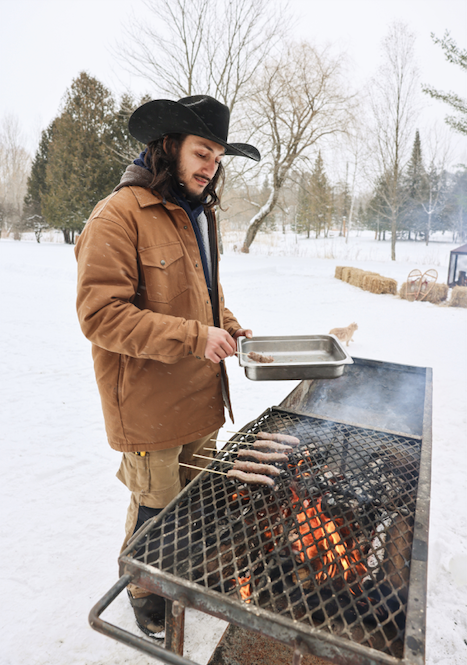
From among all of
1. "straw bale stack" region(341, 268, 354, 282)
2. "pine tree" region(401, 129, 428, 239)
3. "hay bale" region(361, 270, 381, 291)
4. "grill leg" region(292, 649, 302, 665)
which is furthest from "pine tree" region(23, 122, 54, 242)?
"pine tree" region(401, 129, 428, 239)

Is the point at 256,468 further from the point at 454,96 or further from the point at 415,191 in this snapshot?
the point at 415,191

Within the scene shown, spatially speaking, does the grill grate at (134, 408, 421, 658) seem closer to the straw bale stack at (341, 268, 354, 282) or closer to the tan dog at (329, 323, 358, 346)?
the tan dog at (329, 323, 358, 346)

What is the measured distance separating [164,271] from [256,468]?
0.93 meters

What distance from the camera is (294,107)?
1583cm

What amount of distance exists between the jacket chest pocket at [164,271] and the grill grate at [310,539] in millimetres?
777

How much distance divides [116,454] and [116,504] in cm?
64

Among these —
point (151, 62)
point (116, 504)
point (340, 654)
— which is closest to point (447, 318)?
point (116, 504)

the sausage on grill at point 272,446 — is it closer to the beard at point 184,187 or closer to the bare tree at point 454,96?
the beard at point 184,187

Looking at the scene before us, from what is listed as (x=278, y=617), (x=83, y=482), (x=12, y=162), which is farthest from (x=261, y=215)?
(x=12, y=162)

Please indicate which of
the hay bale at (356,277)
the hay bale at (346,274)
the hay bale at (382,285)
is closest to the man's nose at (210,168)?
the hay bale at (382,285)

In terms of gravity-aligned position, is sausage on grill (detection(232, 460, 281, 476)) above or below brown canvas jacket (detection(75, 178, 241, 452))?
below

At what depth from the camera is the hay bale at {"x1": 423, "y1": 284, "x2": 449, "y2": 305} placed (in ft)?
32.4

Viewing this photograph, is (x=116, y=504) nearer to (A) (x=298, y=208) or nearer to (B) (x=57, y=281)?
(B) (x=57, y=281)

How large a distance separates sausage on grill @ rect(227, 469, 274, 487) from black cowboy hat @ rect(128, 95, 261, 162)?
145 cm
